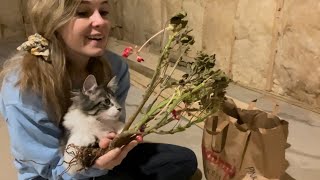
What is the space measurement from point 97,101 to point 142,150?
480 millimetres

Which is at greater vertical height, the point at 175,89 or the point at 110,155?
the point at 175,89

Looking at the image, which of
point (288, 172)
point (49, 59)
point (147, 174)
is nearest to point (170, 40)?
point (49, 59)

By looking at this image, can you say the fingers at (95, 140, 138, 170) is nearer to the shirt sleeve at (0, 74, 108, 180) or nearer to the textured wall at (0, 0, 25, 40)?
the shirt sleeve at (0, 74, 108, 180)

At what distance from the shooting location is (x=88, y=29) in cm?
111

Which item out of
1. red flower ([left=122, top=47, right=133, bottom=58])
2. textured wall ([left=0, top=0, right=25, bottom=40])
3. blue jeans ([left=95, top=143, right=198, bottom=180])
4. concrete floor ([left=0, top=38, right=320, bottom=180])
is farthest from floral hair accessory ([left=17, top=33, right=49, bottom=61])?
textured wall ([left=0, top=0, right=25, bottom=40])

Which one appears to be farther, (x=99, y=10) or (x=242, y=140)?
(x=242, y=140)

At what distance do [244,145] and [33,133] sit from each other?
24.9 inches

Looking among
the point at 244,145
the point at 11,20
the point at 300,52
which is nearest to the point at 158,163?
the point at 244,145

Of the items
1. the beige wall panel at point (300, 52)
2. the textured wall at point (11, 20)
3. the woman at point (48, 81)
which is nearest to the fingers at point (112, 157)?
the woman at point (48, 81)

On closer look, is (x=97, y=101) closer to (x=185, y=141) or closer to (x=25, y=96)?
(x=25, y=96)

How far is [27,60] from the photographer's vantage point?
3.63 ft

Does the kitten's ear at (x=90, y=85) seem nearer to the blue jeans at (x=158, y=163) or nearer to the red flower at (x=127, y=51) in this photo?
the red flower at (x=127, y=51)

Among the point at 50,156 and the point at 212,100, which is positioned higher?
the point at 212,100

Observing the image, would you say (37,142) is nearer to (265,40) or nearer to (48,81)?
(48,81)
